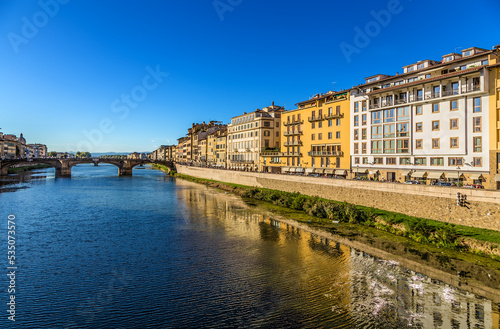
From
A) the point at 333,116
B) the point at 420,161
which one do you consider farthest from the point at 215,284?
the point at 333,116

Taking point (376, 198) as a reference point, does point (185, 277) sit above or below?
below

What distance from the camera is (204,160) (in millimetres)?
112375

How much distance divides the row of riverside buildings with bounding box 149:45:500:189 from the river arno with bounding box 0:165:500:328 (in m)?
18.3

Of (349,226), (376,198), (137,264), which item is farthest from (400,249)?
(137,264)

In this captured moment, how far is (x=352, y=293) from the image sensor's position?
16609mm

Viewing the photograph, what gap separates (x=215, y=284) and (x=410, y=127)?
3326 centimetres

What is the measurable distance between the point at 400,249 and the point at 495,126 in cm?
1754

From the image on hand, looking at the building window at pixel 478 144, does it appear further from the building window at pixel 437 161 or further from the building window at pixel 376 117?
the building window at pixel 376 117

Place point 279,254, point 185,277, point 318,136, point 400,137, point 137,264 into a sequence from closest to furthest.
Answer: point 185,277, point 137,264, point 279,254, point 400,137, point 318,136

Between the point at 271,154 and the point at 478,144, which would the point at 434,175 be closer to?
the point at 478,144

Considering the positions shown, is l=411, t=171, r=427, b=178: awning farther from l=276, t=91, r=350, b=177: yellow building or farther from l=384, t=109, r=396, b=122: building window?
l=276, t=91, r=350, b=177: yellow building

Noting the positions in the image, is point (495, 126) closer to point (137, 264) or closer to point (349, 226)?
point (349, 226)

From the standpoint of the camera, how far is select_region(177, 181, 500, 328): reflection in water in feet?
46.3

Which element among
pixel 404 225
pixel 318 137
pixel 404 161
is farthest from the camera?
pixel 318 137
